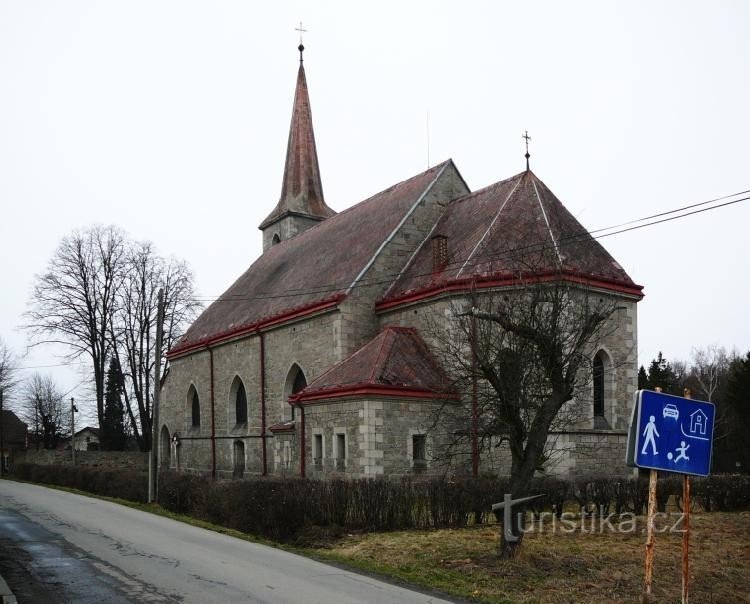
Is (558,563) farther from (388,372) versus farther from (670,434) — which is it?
(388,372)

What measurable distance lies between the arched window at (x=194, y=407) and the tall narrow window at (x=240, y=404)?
4.77 m

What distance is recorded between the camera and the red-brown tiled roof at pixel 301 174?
40000 mm

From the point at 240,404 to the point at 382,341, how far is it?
1160 centimetres

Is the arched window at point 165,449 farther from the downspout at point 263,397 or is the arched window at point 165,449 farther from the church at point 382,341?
the downspout at point 263,397

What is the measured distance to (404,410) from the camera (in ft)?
65.3

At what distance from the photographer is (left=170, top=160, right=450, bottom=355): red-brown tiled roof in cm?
2588

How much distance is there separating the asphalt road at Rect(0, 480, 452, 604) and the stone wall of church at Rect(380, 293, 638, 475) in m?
9.14

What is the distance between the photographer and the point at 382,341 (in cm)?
2155

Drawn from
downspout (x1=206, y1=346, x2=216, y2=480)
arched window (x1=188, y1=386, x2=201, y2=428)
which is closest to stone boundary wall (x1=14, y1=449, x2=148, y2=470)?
arched window (x1=188, y1=386, x2=201, y2=428)

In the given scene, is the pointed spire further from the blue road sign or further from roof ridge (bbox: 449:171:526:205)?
the blue road sign

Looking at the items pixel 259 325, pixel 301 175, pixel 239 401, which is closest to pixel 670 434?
pixel 259 325

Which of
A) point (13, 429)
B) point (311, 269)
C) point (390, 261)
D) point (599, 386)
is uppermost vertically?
point (311, 269)

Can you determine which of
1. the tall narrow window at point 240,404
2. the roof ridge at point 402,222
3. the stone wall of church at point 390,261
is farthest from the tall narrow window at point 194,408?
Result: the roof ridge at point 402,222

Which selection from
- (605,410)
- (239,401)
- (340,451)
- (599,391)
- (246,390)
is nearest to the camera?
(340,451)
